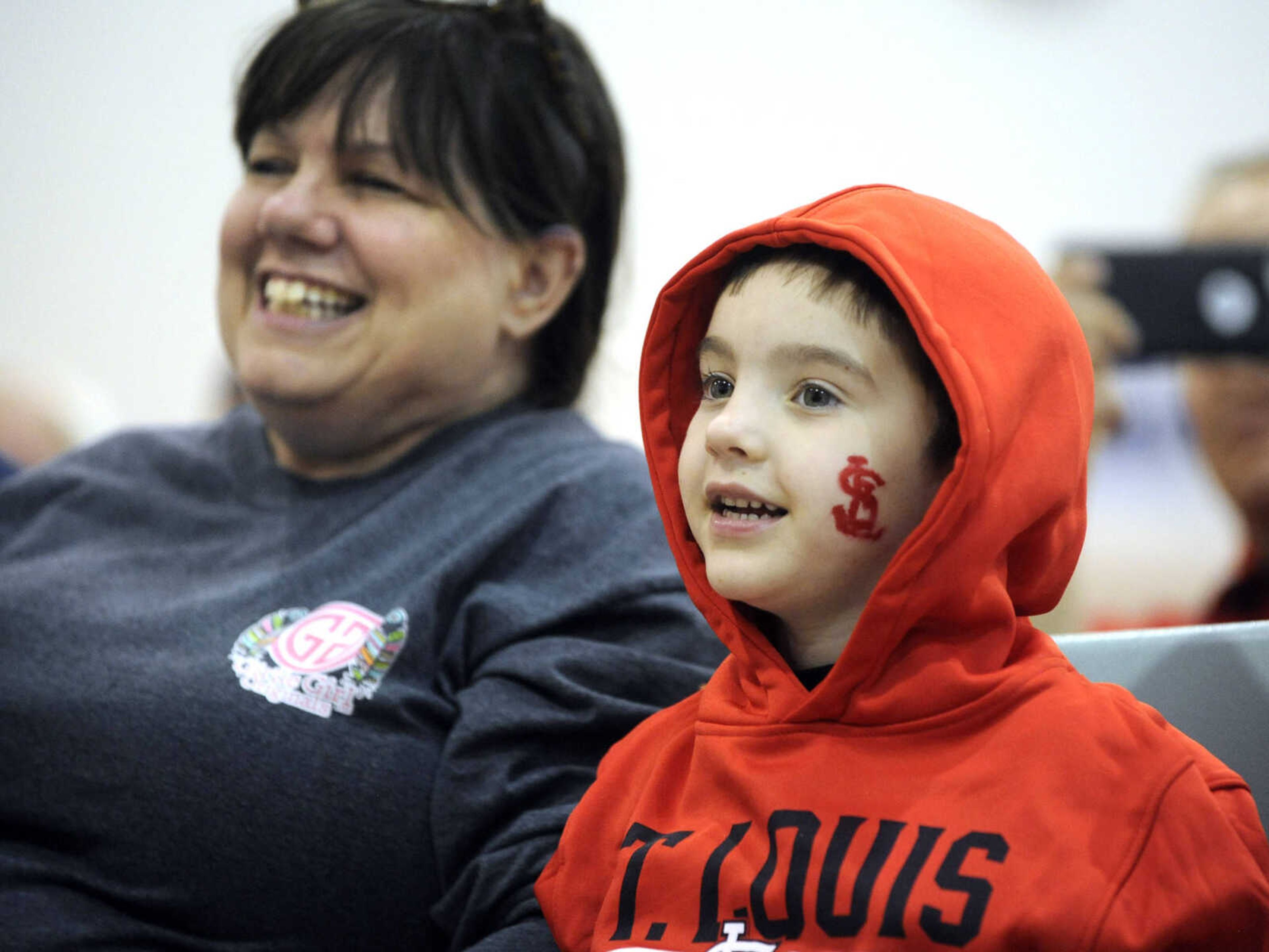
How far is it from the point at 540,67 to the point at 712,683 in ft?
1.91

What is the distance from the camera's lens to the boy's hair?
1.95 ft

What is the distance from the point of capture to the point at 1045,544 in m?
0.61

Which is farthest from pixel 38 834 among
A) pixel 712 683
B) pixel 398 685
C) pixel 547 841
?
pixel 712 683

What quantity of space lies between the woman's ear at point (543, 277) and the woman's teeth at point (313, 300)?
12cm

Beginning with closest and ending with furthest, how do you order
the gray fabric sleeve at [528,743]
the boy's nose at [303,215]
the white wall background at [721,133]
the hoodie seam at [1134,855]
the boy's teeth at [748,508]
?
the hoodie seam at [1134,855] < the boy's teeth at [748,508] < the gray fabric sleeve at [528,743] < the boy's nose at [303,215] < the white wall background at [721,133]

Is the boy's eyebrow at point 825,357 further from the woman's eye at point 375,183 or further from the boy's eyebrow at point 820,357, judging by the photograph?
the woman's eye at point 375,183

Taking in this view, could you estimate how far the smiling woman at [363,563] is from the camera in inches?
31.4

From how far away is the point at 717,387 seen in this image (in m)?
0.65

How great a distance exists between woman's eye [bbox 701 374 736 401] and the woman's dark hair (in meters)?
0.41

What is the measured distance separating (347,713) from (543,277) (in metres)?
0.41

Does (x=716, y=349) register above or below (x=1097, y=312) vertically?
above

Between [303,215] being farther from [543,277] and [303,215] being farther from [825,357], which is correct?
[825,357]

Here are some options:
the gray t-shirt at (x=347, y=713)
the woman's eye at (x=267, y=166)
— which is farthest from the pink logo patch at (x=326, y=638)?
the woman's eye at (x=267, y=166)

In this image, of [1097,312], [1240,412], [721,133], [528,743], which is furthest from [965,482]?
[721,133]
